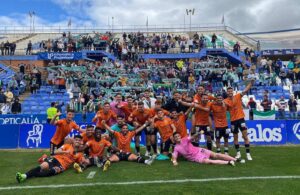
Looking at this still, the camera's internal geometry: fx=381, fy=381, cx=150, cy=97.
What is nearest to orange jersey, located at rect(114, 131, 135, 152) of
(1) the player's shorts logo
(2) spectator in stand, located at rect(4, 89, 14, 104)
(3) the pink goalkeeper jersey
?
(3) the pink goalkeeper jersey

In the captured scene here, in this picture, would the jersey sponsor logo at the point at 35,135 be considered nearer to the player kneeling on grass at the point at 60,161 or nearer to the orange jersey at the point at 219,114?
the player kneeling on grass at the point at 60,161

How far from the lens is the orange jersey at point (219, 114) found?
1216 cm

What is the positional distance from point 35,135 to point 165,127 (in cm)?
779

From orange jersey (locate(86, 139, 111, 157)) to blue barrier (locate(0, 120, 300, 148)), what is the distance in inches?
253

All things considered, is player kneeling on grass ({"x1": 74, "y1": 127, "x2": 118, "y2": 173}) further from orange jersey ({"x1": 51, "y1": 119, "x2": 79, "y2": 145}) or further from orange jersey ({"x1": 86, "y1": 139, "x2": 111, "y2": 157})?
orange jersey ({"x1": 51, "y1": 119, "x2": 79, "y2": 145})

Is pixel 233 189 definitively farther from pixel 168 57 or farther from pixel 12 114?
pixel 168 57

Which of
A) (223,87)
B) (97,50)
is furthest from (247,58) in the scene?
(97,50)

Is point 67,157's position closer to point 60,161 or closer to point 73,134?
point 60,161

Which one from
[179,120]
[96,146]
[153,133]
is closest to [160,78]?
[179,120]

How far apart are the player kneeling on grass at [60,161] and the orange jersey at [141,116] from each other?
2.51 metres

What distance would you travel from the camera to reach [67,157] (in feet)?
35.3

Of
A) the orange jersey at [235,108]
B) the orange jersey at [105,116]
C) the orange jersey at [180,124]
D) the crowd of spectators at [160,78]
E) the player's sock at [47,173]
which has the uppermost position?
the crowd of spectators at [160,78]

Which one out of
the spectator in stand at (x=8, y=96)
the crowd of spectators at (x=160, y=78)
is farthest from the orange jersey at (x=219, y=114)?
the spectator in stand at (x=8, y=96)

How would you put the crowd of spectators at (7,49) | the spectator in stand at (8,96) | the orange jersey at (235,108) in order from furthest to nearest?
the crowd of spectators at (7,49) < the spectator in stand at (8,96) < the orange jersey at (235,108)
